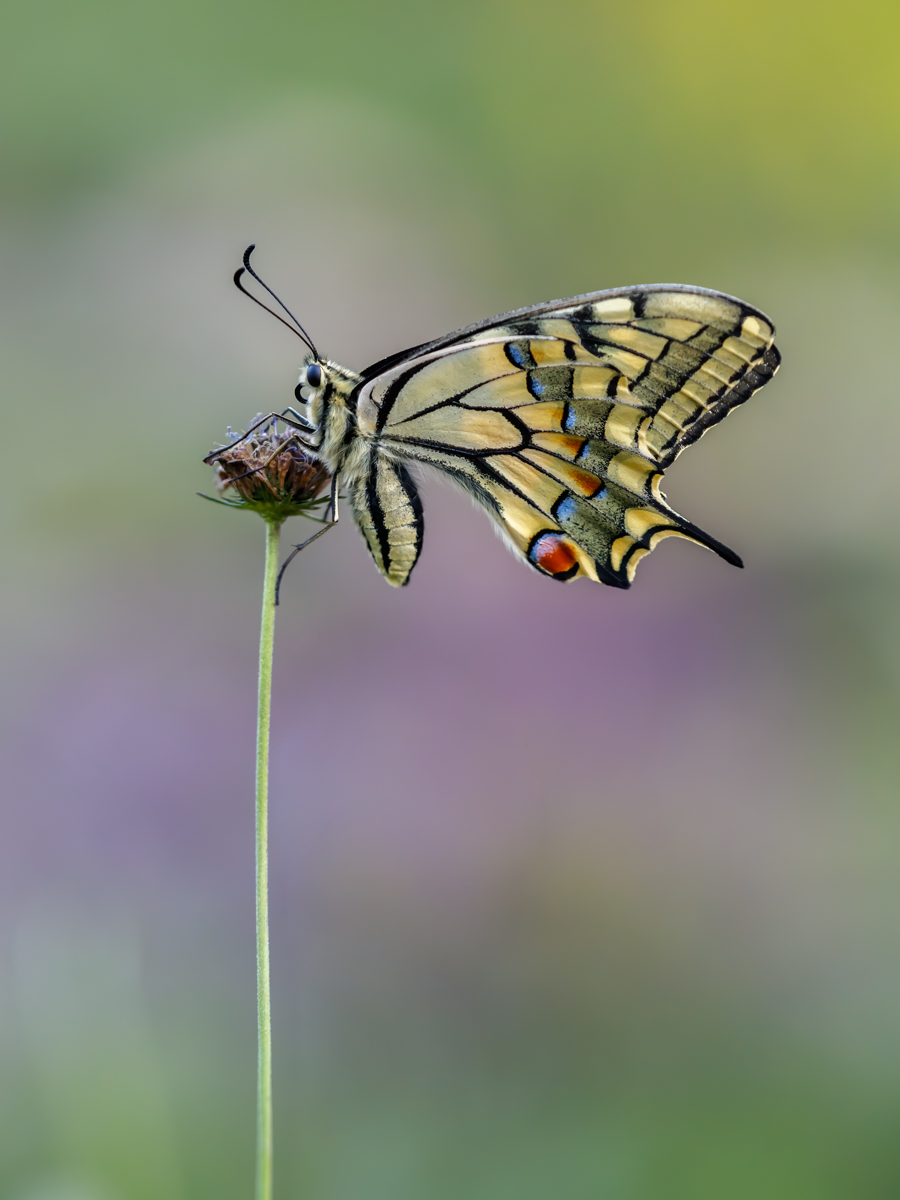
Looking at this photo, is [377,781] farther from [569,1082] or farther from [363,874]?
[569,1082]

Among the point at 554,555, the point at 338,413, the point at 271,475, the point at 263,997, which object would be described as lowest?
the point at 263,997

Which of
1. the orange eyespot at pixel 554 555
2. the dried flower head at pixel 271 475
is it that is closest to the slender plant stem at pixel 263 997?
the dried flower head at pixel 271 475

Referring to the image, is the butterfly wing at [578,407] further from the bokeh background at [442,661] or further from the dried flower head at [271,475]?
the bokeh background at [442,661]

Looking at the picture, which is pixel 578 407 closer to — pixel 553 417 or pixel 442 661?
pixel 553 417

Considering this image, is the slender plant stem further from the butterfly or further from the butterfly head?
the butterfly head

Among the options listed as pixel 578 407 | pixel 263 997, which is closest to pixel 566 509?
pixel 578 407

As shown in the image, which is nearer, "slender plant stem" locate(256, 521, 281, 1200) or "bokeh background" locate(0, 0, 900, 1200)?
"slender plant stem" locate(256, 521, 281, 1200)

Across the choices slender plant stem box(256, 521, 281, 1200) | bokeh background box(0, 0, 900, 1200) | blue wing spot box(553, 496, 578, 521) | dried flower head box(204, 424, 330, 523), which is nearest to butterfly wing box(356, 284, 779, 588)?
blue wing spot box(553, 496, 578, 521)

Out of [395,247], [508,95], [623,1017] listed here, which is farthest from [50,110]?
[623,1017]
